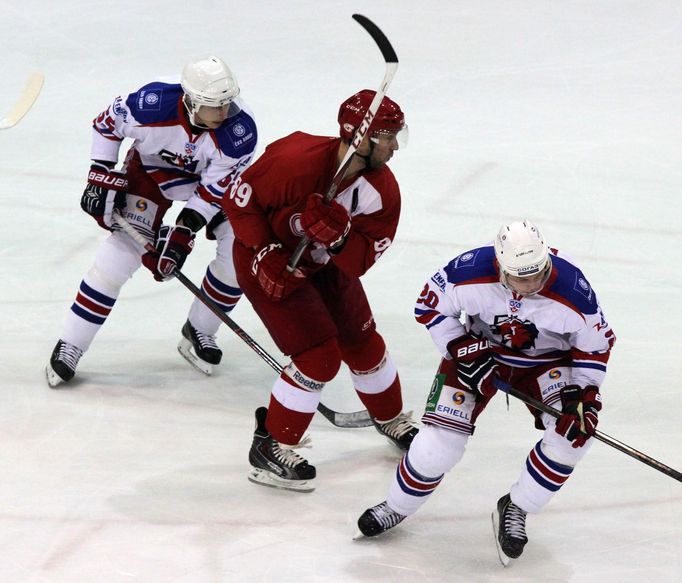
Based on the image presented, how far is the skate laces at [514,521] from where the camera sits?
3.04 metres

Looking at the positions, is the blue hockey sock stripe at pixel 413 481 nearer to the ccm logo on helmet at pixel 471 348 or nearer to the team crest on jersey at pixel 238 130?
the ccm logo on helmet at pixel 471 348

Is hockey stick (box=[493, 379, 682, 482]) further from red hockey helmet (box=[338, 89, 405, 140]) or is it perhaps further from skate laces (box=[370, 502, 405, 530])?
red hockey helmet (box=[338, 89, 405, 140])

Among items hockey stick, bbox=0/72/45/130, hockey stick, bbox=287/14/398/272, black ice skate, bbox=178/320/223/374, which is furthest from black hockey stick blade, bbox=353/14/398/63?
hockey stick, bbox=0/72/45/130

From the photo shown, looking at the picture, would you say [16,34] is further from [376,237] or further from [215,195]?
[376,237]

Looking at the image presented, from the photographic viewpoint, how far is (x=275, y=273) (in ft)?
10.8

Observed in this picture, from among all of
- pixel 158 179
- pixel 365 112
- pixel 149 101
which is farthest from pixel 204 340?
pixel 365 112

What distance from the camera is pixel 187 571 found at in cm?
298

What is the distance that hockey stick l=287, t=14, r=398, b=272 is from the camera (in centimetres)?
293

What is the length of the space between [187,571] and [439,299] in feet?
3.16

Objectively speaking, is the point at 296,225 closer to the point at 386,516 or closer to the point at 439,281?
the point at 439,281

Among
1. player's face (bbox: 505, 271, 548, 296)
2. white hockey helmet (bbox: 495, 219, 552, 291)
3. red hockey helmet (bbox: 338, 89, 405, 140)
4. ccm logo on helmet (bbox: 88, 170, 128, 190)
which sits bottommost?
ccm logo on helmet (bbox: 88, 170, 128, 190)

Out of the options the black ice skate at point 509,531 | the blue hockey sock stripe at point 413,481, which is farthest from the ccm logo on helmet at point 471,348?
the black ice skate at point 509,531

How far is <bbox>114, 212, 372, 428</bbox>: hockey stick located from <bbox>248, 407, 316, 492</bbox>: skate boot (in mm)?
337

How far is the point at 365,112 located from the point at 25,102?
2.32m
